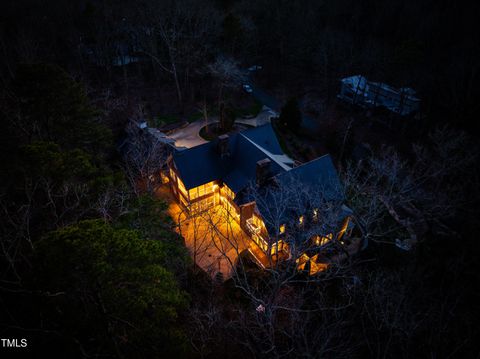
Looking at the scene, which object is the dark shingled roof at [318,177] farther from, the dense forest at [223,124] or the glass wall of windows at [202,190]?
the glass wall of windows at [202,190]

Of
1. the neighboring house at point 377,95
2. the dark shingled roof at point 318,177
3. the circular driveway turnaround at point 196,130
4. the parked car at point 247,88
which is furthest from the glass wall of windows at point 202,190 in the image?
the neighboring house at point 377,95

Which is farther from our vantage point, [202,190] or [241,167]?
[202,190]

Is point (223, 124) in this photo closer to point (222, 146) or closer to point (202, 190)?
point (222, 146)

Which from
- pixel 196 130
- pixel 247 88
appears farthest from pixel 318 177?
pixel 247 88

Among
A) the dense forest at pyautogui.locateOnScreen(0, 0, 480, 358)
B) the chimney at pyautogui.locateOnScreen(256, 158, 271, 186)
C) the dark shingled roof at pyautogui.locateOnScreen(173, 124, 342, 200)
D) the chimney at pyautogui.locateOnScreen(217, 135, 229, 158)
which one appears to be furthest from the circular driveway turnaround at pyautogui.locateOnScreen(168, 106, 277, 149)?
the chimney at pyautogui.locateOnScreen(256, 158, 271, 186)

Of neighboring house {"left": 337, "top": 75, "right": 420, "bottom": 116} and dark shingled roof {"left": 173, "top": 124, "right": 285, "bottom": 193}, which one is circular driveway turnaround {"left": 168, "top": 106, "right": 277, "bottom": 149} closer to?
dark shingled roof {"left": 173, "top": 124, "right": 285, "bottom": 193}

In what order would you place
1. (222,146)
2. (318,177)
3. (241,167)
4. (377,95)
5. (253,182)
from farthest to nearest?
(377,95) < (222,146) < (241,167) < (253,182) < (318,177)

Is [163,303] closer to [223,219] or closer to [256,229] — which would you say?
[256,229]
